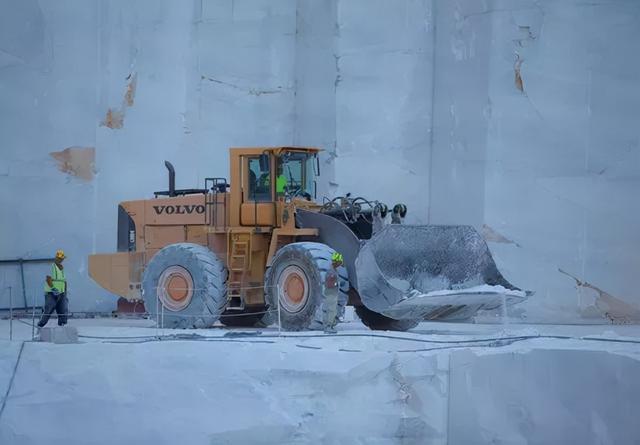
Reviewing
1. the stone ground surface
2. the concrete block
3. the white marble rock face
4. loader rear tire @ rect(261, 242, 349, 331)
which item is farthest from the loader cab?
the white marble rock face

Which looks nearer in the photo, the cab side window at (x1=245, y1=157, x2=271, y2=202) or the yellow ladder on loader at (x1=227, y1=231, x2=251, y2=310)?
the cab side window at (x1=245, y1=157, x2=271, y2=202)

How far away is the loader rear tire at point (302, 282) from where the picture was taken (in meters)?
15.0

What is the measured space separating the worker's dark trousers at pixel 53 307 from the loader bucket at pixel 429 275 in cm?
468

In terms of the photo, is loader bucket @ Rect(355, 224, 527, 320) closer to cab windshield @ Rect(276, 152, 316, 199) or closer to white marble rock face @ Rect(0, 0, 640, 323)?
cab windshield @ Rect(276, 152, 316, 199)

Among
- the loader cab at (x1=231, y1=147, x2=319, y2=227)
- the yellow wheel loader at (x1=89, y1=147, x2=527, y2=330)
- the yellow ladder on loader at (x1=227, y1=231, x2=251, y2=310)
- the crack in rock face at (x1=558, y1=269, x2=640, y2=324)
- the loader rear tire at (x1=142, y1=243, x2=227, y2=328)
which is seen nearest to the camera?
the yellow wheel loader at (x1=89, y1=147, x2=527, y2=330)

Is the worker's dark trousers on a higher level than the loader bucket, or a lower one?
lower

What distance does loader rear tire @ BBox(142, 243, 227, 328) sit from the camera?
53.2 ft

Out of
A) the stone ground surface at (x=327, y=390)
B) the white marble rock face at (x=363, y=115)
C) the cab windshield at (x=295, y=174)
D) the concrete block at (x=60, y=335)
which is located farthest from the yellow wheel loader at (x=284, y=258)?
the white marble rock face at (x=363, y=115)

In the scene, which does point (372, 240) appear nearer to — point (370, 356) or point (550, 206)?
point (370, 356)

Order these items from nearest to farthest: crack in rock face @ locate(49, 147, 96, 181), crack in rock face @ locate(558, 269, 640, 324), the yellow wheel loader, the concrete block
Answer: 1. the concrete block
2. the yellow wheel loader
3. crack in rock face @ locate(558, 269, 640, 324)
4. crack in rock face @ locate(49, 147, 96, 181)

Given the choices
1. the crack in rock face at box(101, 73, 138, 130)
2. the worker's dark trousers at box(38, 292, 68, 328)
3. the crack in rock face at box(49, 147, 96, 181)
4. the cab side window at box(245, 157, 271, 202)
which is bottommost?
the worker's dark trousers at box(38, 292, 68, 328)

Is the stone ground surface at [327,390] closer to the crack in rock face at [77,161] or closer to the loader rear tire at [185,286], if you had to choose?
the loader rear tire at [185,286]

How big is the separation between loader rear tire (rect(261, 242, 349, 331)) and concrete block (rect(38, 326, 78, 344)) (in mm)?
2575

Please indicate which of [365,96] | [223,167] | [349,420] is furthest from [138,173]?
[349,420]
